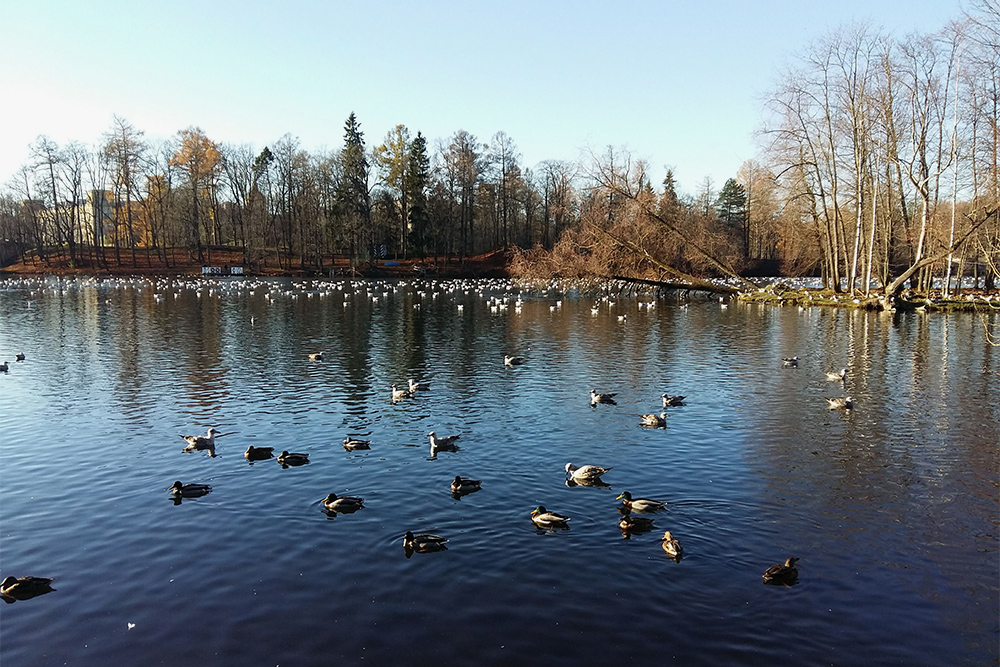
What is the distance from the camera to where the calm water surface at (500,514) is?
8062mm

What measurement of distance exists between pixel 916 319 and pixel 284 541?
42.4 meters

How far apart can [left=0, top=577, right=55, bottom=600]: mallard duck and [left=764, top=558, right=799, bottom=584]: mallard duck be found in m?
9.97

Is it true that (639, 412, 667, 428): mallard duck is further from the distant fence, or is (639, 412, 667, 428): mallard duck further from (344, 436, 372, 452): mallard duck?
the distant fence

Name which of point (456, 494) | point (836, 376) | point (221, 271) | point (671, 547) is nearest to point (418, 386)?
Answer: point (456, 494)

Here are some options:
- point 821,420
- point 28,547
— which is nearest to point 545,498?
point 28,547

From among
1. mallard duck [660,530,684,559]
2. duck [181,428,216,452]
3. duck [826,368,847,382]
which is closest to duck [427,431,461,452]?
duck [181,428,216,452]

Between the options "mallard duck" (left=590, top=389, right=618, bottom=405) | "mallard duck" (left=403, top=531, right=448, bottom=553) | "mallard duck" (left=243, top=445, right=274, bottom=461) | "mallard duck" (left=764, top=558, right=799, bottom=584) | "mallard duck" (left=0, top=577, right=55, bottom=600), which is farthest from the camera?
"mallard duck" (left=590, top=389, right=618, bottom=405)

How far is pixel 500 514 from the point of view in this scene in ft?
38.4

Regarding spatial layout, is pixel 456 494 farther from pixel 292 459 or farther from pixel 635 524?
pixel 292 459

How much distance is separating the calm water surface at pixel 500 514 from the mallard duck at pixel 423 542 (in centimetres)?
13

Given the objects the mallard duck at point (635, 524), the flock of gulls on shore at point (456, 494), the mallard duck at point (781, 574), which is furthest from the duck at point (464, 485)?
the mallard duck at point (781, 574)

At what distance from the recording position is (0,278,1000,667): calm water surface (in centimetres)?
806

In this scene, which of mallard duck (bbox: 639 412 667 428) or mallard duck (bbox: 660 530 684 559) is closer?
mallard duck (bbox: 660 530 684 559)

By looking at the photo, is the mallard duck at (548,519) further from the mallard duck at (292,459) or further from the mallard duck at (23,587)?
the mallard duck at (23,587)
